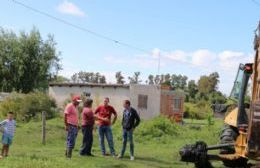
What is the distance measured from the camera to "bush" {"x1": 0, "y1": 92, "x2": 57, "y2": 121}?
119ft

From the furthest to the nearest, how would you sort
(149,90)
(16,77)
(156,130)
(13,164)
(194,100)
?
(194,100) < (16,77) < (149,90) < (156,130) < (13,164)

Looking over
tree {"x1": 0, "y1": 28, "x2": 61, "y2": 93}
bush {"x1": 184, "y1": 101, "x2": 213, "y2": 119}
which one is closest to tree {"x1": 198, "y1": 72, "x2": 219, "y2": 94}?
bush {"x1": 184, "y1": 101, "x2": 213, "y2": 119}

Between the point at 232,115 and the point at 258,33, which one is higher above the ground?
the point at 258,33

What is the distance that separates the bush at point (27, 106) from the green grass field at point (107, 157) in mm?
8036

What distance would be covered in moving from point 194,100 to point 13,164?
7227cm

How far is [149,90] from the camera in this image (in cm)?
4831

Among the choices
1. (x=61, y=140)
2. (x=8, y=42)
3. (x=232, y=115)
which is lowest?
(x=61, y=140)

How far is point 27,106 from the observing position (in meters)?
36.6

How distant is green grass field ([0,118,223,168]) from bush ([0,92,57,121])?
26.4 feet

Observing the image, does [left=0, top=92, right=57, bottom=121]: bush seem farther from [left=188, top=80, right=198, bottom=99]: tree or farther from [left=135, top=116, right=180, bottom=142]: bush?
[left=188, top=80, right=198, bottom=99]: tree

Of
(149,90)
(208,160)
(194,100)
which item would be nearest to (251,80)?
(208,160)

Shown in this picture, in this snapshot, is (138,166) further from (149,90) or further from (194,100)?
(194,100)

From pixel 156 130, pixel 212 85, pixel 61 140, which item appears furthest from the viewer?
pixel 212 85

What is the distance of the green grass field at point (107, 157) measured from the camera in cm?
1299
